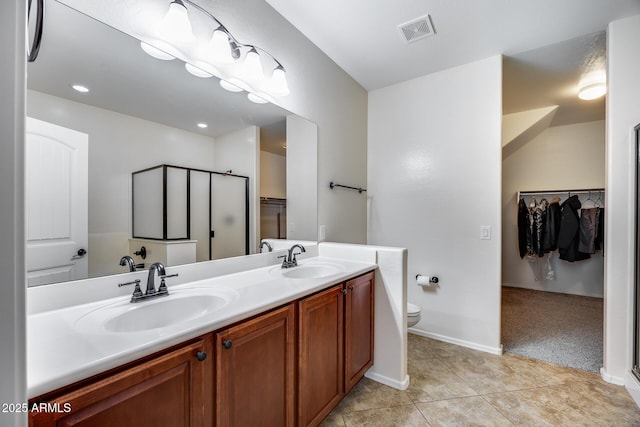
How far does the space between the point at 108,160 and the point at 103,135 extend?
0.11m

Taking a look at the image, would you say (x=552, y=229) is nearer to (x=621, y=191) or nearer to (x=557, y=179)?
(x=557, y=179)

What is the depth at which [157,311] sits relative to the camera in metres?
1.10

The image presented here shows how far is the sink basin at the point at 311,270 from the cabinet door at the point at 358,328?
18 centimetres

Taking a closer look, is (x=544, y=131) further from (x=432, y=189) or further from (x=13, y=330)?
(x=13, y=330)

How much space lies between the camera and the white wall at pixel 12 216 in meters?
0.44

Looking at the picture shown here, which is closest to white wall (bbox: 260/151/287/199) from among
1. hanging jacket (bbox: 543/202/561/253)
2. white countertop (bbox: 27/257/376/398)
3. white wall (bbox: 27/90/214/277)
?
white wall (bbox: 27/90/214/277)

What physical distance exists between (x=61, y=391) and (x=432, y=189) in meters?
2.74

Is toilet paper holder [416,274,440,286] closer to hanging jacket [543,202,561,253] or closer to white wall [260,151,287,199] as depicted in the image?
white wall [260,151,287,199]

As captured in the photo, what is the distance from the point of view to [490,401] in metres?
1.70

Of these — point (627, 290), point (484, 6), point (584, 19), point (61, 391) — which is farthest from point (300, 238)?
point (584, 19)

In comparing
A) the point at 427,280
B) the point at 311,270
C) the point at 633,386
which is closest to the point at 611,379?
the point at 633,386

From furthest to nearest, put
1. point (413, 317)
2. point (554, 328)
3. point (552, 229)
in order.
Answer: point (552, 229)
point (554, 328)
point (413, 317)

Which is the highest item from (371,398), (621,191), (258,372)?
(621,191)

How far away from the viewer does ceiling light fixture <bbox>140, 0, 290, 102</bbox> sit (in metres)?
1.29
